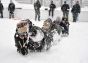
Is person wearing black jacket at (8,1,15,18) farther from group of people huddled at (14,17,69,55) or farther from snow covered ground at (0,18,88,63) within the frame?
group of people huddled at (14,17,69,55)

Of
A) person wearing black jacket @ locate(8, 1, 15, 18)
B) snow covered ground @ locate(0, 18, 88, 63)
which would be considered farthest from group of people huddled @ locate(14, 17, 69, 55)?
person wearing black jacket @ locate(8, 1, 15, 18)

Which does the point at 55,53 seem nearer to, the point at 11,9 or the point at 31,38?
the point at 31,38

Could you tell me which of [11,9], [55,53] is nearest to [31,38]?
[55,53]

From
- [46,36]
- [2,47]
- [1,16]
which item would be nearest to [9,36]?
[2,47]

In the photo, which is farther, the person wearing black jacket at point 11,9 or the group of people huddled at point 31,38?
the person wearing black jacket at point 11,9

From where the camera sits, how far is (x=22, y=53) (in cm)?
1047

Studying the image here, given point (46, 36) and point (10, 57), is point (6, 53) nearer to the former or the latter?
point (10, 57)

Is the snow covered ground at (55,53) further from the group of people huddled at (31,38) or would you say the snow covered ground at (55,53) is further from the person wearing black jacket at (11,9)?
the person wearing black jacket at (11,9)

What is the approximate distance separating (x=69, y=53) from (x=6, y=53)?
2.26m

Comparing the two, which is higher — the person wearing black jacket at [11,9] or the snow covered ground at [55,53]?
the person wearing black jacket at [11,9]

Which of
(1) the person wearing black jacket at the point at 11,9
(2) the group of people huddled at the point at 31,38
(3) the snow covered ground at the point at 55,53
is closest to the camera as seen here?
(3) the snow covered ground at the point at 55,53

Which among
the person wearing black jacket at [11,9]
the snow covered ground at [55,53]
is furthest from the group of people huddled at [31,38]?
the person wearing black jacket at [11,9]

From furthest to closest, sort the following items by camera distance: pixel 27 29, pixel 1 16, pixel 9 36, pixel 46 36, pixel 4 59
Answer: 1. pixel 1 16
2. pixel 9 36
3. pixel 46 36
4. pixel 27 29
5. pixel 4 59

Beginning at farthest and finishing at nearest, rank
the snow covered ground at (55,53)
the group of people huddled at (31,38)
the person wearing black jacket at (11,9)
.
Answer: the person wearing black jacket at (11,9) < the group of people huddled at (31,38) < the snow covered ground at (55,53)
